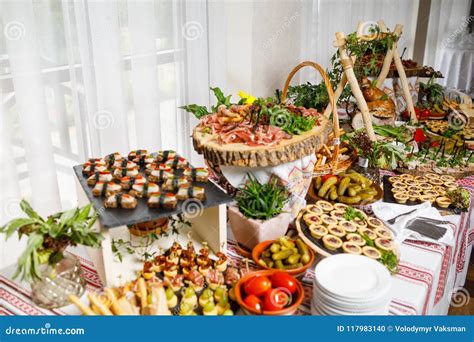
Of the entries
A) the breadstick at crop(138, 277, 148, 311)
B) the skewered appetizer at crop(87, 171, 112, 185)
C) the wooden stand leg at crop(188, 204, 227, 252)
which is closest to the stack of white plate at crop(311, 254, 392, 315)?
the wooden stand leg at crop(188, 204, 227, 252)

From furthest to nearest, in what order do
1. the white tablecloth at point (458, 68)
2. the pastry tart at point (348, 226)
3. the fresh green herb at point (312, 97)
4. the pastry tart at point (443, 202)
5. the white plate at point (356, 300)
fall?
the white tablecloth at point (458, 68)
the fresh green herb at point (312, 97)
the pastry tart at point (443, 202)
the pastry tart at point (348, 226)
the white plate at point (356, 300)

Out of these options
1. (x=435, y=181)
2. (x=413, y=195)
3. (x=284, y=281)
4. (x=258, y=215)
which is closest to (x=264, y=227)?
(x=258, y=215)

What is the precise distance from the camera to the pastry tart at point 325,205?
171 cm

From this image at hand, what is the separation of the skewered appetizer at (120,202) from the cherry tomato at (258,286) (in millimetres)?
397

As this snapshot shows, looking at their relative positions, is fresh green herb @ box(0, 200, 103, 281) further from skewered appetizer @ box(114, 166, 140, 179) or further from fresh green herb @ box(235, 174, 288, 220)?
fresh green herb @ box(235, 174, 288, 220)

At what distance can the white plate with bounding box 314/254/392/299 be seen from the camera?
1.19 m

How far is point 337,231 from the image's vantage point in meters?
1.57

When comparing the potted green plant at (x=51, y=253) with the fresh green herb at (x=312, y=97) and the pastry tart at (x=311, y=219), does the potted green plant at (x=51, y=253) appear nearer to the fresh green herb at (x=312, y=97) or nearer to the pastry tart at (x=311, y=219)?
the pastry tart at (x=311, y=219)

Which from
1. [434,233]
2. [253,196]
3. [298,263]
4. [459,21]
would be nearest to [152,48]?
[253,196]

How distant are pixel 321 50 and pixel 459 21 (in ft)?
10.4

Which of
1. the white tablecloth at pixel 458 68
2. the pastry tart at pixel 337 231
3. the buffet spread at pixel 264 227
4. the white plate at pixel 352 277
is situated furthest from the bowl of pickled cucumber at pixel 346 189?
the white tablecloth at pixel 458 68

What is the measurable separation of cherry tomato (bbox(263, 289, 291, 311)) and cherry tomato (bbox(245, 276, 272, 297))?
15 millimetres

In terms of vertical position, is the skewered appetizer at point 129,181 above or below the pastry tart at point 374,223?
above
